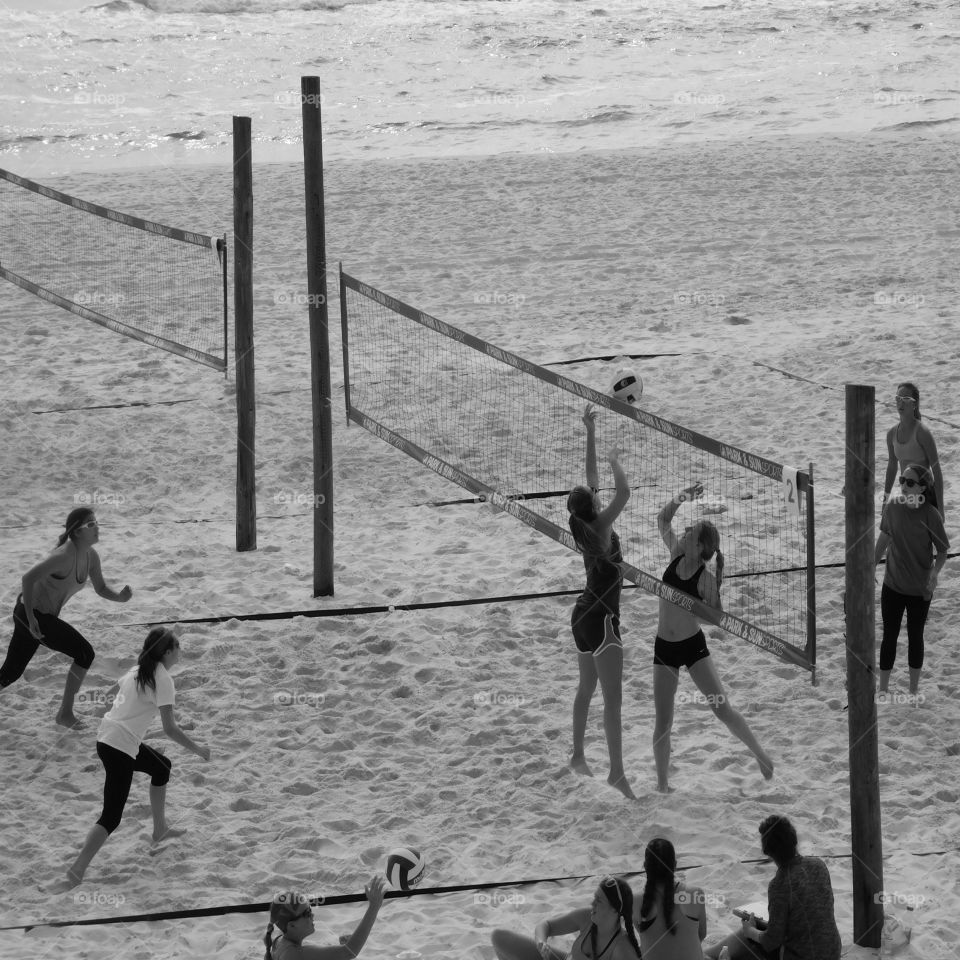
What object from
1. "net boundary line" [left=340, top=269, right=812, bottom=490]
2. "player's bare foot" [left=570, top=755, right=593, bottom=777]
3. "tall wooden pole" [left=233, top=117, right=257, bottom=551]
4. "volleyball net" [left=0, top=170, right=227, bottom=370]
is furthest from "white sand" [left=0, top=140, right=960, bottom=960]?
"net boundary line" [left=340, top=269, right=812, bottom=490]

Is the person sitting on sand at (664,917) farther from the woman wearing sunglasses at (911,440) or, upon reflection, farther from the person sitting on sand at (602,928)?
the woman wearing sunglasses at (911,440)

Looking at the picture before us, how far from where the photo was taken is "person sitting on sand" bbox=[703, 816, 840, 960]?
15.5 ft

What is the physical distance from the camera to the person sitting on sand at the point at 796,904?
473 cm

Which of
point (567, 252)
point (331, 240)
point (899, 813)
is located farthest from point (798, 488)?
point (331, 240)

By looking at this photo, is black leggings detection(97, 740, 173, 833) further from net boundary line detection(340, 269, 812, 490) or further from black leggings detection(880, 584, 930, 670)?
black leggings detection(880, 584, 930, 670)

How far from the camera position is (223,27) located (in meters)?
26.8

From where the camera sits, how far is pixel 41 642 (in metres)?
6.81

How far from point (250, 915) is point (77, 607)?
313cm

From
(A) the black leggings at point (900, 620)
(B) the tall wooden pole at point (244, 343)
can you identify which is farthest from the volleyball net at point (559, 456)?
(B) the tall wooden pole at point (244, 343)

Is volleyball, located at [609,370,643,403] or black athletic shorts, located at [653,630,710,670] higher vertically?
volleyball, located at [609,370,643,403]

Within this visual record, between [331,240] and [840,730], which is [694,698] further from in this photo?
[331,240]

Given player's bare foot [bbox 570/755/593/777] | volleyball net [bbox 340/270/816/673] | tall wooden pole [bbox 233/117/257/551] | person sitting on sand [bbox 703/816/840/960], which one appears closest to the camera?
person sitting on sand [bbox 703/816/840/960]

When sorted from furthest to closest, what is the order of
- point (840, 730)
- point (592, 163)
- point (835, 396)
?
point (592, 163) < point (835, 396) < point (840, 730)

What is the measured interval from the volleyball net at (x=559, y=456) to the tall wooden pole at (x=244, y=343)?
24.1 inches
